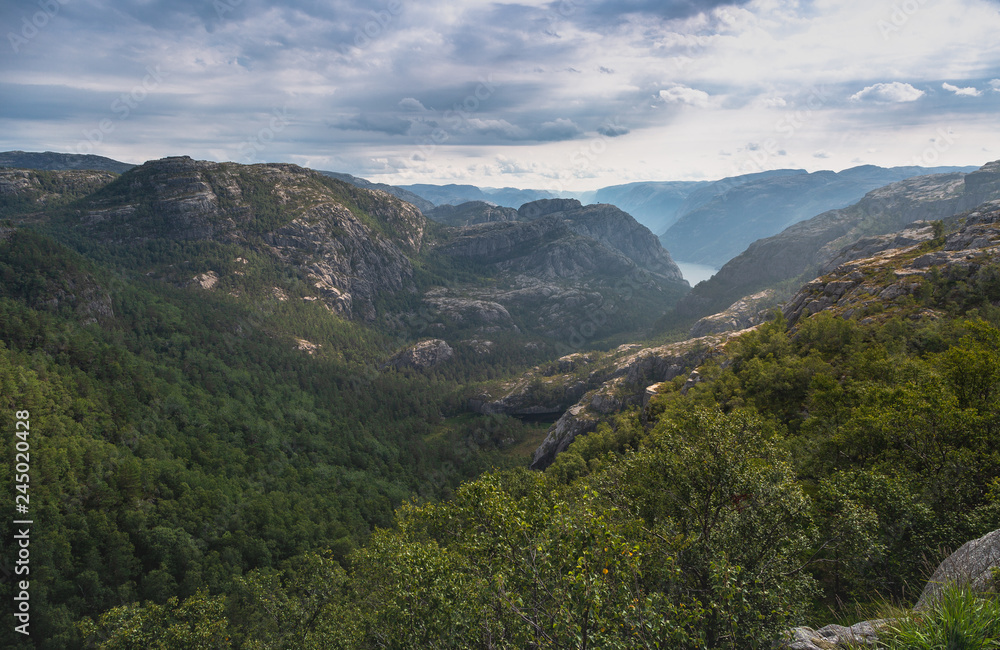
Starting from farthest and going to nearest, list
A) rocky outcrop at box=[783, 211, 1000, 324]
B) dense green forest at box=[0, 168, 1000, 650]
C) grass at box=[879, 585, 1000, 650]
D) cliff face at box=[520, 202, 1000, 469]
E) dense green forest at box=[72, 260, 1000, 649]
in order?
rocky outcrop at box=[783, 211, 1000, 324]
cliff face at box=[520, 202, 1000, 469]
dense green forest at box=[0, 168, 1000, 650]
dense green forest at box=[72, 260, 1000, 649]
grass at box=[879, 585, 1000, 650]

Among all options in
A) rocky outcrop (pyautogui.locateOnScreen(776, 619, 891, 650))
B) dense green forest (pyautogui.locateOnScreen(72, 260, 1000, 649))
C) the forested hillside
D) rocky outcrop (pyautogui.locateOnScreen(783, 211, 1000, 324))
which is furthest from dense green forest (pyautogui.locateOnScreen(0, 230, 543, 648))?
rocky outcrop (pyautogui.locateOnScreen(783, 211, 1000, 324))

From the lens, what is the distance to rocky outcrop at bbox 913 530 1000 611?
12.3m

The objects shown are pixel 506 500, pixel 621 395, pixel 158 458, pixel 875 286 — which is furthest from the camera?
pixel 621 395

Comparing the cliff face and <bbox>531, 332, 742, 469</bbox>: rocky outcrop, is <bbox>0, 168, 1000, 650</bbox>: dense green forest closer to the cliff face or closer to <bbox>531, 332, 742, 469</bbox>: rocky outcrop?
the cliff face

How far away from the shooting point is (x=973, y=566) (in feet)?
44.2

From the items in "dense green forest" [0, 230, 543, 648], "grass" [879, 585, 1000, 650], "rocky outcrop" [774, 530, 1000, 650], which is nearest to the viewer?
"grass" [879, 585, 1000, 650]

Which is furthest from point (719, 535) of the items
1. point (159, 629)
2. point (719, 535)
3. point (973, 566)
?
point (159, 629)

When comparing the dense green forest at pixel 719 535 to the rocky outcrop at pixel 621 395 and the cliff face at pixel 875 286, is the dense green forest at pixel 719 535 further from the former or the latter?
the rocky outcrop at pixel 621 395

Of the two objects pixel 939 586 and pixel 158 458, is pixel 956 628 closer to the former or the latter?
pixel 939 586

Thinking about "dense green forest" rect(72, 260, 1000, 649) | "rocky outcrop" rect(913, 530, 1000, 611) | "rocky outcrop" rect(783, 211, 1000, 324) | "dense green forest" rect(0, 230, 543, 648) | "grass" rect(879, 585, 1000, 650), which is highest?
"rocky outcrop" rect(783, 211, 1000, 324)

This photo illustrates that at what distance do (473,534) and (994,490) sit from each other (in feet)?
83.7

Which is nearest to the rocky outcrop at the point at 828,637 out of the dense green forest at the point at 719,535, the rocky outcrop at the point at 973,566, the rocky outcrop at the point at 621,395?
the dense green forest at the point at 719,535

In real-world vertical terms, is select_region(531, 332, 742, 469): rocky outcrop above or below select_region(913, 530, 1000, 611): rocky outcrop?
below

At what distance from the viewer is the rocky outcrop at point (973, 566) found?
40.3ft
